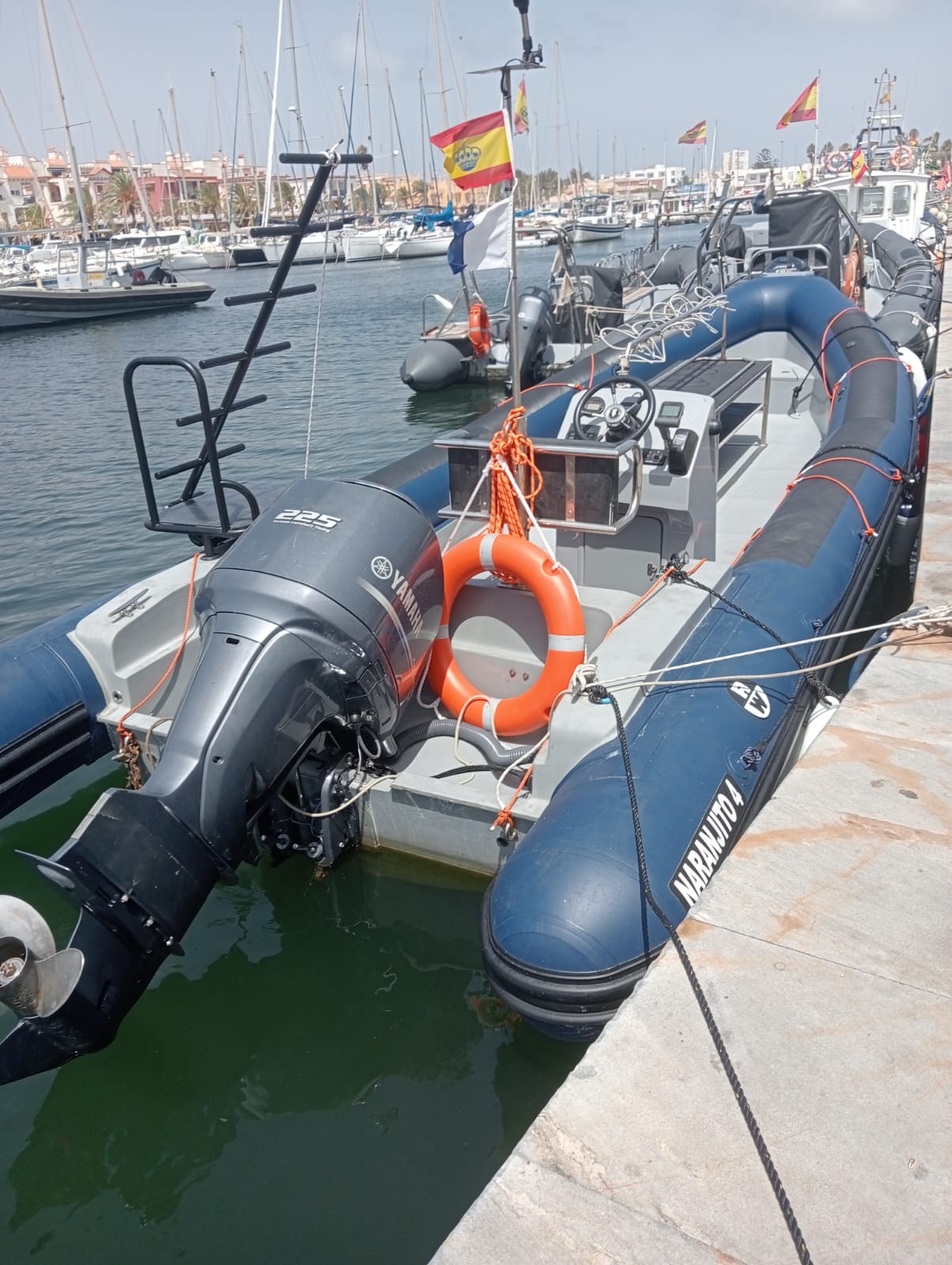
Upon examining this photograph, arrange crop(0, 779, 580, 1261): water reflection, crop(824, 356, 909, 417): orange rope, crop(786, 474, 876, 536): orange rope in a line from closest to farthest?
crop(0, 779, 580, 1261): water reflection → crop(786, 474, 876, 536): orange rope → crop(824, 356, 909, 417): orange rope

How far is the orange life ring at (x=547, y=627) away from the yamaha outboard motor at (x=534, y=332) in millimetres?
11987

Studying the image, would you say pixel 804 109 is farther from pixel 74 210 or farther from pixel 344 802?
pixel 74 210

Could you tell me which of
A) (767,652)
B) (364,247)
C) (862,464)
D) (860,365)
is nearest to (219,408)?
(767,652)

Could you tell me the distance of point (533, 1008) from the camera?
2.99m

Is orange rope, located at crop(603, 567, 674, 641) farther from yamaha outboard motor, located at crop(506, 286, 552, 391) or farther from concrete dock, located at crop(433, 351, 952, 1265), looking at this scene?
yamaha outboard motor, located at crop(506, 286, 552, 391)

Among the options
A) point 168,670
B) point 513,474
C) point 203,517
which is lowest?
point 168,670

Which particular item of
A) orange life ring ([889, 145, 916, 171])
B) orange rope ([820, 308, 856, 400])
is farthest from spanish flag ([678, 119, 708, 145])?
orange rope ([820, 308, 856, 400])

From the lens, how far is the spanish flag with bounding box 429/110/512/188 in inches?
163

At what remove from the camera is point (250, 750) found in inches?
127

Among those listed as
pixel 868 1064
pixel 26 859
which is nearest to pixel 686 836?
pixel 868 1064

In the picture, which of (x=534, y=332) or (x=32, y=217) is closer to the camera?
(x=534, y=332)

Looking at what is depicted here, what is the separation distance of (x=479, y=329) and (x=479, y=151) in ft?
42.4

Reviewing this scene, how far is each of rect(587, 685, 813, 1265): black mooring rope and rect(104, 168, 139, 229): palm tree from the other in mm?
75998

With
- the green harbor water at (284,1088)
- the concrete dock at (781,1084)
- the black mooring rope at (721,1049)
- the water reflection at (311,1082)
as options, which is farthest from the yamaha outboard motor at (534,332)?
the concrete dock at (781,1084)
